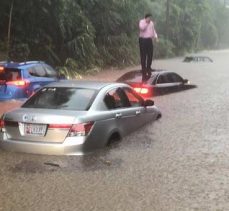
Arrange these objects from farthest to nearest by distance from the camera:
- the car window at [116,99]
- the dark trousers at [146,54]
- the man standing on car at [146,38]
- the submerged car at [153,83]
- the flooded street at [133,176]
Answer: the submerged car at [153,83] < the dark trousers at [146,54] < the man standing on car at [146,38] < the car window at [116,99] < the flooded street at [133,176]

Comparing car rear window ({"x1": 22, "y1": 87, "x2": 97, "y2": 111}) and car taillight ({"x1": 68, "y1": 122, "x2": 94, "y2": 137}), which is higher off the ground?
car rear window ({"x1": 22, "y1": 87, "x2": 97, "y2": 111})

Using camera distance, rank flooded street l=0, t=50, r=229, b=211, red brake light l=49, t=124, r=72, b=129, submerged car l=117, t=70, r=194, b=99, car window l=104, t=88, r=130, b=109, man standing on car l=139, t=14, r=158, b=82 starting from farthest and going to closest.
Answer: submerged car l=117, t=70, r=194, b=99 < man standing on car l=139, t=14, r=158, b=82 < car window l=104, t=88, r=130, b=109 < red brake light l=49, t=124, r=72, b=129 < flooded street l=0, t=50, r=229, b=211

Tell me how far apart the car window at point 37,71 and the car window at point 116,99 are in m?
5.73

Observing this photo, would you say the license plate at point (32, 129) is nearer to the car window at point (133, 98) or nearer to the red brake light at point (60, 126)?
the red brake light at point (60, 126)

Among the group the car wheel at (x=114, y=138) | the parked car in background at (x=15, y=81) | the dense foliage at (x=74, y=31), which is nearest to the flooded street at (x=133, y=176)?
the car wheel at (x=114, y=138)

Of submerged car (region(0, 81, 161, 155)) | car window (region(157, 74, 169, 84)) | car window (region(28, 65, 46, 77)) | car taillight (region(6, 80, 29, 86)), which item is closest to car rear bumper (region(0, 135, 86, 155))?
submerged car (region(0, 81, 161, 155))

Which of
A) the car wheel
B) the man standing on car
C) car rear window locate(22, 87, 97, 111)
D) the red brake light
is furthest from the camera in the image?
the man standing on car

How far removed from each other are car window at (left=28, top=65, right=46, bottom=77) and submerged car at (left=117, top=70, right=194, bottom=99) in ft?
8.04

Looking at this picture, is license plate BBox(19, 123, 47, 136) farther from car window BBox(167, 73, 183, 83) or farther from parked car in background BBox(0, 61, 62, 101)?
car window BBox(167, 73, 183, 83)

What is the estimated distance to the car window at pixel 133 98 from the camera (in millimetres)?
10873

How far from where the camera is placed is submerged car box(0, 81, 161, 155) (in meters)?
8.65

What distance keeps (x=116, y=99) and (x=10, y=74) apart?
5.87 m

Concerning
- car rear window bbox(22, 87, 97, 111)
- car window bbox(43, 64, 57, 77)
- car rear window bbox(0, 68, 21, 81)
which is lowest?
car window bbox(43, 64, 57, 77)

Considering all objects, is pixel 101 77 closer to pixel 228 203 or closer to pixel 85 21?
pixel 85 21
